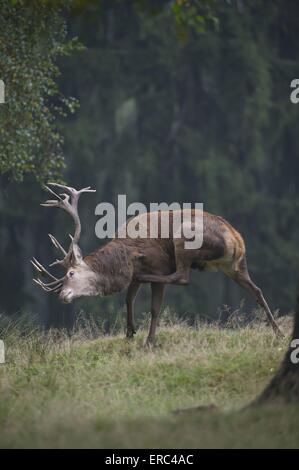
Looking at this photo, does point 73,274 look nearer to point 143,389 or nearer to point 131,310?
point 131,310

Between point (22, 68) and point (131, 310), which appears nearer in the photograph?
point (131, 310)

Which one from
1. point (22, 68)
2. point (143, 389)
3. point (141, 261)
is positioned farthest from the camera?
point (22, 68)

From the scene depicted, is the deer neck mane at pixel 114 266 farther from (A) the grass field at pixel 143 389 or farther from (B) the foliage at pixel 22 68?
(B) the foliage at pixel 22 68

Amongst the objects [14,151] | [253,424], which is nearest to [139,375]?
[253,424]

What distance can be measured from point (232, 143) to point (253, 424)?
76.1ft

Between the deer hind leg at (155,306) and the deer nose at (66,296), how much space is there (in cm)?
92

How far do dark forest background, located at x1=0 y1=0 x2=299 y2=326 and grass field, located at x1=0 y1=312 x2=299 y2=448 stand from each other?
1546 centimetres

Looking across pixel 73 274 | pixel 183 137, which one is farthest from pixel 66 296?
pixel 183 137

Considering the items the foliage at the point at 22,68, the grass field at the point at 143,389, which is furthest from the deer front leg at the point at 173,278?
the foliage at the point at 22,68

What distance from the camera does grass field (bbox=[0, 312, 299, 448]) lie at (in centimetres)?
823

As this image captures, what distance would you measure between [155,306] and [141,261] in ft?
1.73

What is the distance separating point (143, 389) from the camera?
10.4m

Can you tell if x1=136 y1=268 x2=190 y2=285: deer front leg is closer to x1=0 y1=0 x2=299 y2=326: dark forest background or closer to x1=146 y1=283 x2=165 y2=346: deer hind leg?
x1=146 y1=283 x2=165 y2=346: deer hind leg

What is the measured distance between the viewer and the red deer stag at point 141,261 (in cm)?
1254
